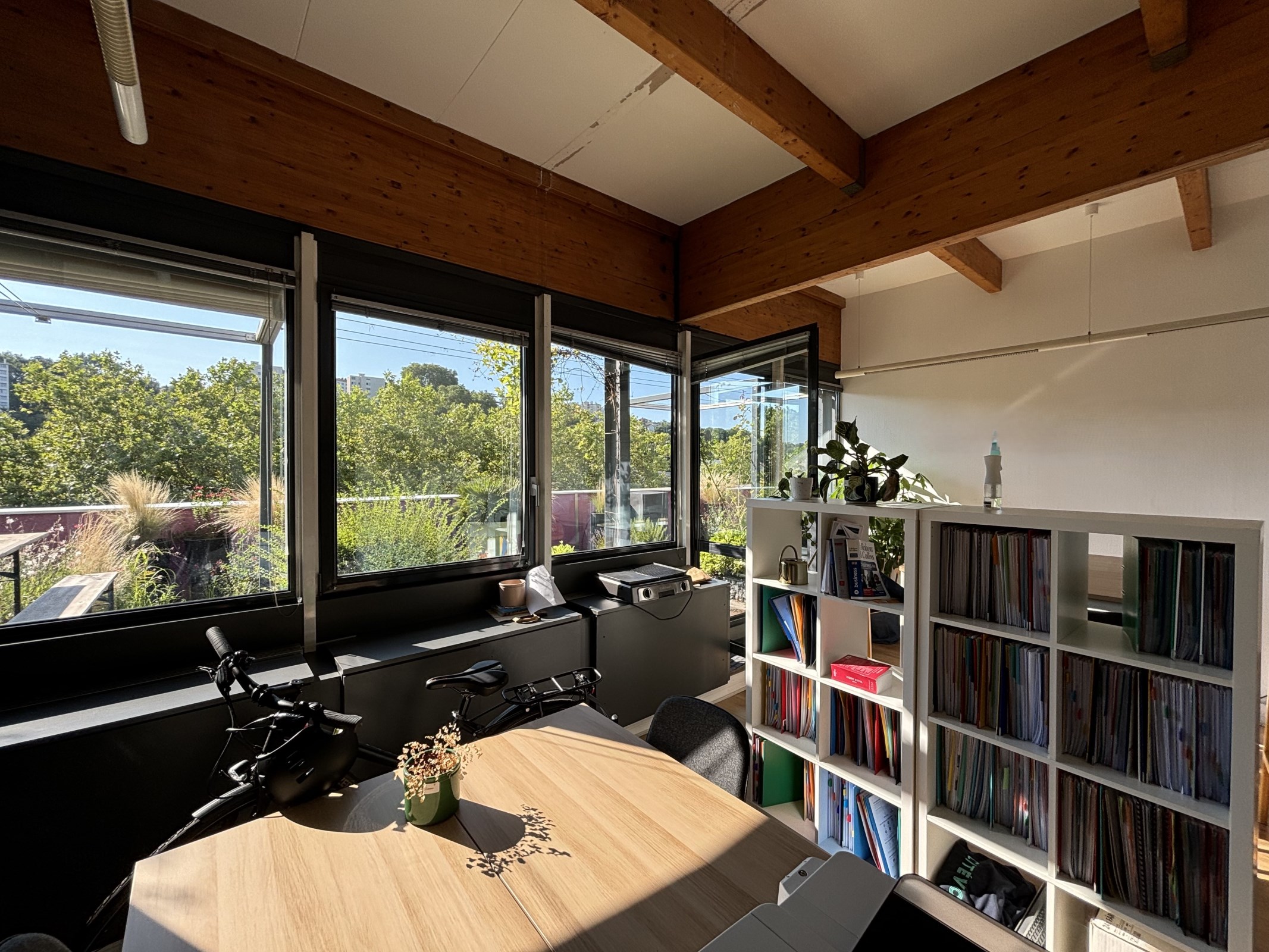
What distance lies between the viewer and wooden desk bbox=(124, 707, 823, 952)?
1.02 metres

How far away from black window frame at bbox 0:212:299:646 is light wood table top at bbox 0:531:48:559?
246 millimetres

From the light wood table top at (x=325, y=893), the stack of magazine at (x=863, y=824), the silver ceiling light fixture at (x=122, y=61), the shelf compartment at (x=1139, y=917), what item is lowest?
the stack of magazine at (x=863, y=824)

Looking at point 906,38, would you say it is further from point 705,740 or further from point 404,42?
point 705,740

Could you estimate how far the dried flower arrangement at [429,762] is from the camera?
1315mm

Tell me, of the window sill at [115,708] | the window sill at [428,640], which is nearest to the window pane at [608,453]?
the window sill at [428,640]

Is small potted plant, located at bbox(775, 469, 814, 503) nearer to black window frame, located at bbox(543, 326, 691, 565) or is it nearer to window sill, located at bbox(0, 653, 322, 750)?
black window frame, located at bbox(543, 326, 691, 565)

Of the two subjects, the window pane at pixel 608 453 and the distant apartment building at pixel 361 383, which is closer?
the distant apartment building at pixel 361 383

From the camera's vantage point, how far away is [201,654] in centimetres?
210

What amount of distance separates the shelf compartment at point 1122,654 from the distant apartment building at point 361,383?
2.82 meters

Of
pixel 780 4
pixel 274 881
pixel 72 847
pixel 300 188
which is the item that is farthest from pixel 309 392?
pixel 780 4

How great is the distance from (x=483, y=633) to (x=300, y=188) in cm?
212

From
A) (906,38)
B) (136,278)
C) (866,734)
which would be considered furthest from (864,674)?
(136,278)

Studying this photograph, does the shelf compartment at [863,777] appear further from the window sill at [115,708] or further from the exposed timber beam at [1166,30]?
the exposed timber beam at [1166,30]

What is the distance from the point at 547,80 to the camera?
7.66 feet
